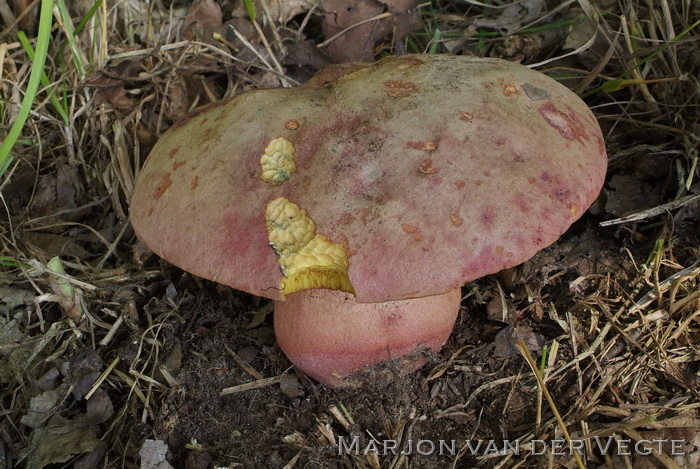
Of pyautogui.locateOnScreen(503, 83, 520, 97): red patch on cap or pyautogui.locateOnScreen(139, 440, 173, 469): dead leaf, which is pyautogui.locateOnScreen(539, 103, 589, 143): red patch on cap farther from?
pyautogui.locateOnScreen(139, 440, 173, 469): dead leaf

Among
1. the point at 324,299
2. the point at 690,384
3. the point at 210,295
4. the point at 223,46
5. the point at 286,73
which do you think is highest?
the point at 223,46

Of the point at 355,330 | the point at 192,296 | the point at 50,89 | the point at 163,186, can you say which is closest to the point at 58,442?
the point at 192,296

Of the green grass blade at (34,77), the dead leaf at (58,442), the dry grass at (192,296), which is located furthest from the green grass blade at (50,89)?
the dead leaf at (58,442)

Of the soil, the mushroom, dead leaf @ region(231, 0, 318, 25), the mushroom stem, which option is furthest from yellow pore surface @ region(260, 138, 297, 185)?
dead leaf @ region(231, 0, 318, 25)

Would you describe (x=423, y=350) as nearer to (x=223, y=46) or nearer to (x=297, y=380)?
(x=297, y=380)

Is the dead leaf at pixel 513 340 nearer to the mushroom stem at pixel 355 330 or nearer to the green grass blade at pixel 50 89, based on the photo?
the mushroom stem at pixel 355 330

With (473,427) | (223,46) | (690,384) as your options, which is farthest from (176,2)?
(690,384)

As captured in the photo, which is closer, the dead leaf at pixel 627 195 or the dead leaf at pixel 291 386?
the dead leaf at pixel 291 386
